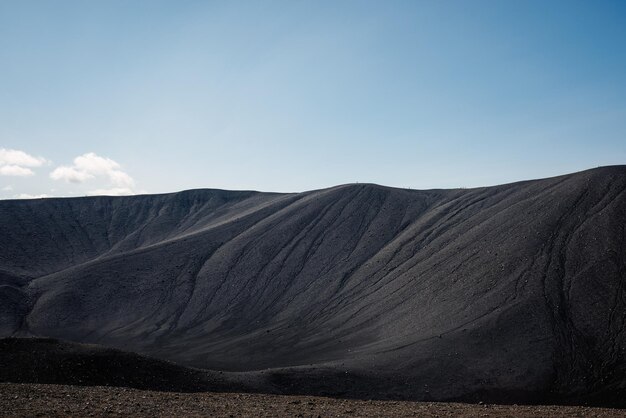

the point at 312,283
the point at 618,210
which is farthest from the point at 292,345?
the point at 618,210

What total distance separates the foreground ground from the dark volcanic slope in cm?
739

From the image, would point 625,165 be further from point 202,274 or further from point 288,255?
point 202,274

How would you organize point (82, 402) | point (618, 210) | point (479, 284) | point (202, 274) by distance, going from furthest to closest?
1. point (202, 274)
2. point (618, 210)
3. point (479, 284)
4. point (82, 402)

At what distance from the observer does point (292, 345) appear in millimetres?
36500

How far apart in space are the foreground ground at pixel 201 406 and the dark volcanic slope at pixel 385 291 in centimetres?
739

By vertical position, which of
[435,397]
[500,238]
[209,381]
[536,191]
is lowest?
[435,397]

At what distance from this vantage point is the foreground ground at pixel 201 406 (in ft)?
47.0

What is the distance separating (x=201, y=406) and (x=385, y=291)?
27.8 m

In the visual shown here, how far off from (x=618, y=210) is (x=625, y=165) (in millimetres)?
10800

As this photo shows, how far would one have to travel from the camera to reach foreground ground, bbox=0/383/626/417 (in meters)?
14.3

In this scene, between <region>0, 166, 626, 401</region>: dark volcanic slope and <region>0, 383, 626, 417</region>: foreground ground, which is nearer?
<region>0, 383, 626, 417</region>: foreground ground

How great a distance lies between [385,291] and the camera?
41.9m

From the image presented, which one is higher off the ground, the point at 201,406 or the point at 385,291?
the point at 201,406

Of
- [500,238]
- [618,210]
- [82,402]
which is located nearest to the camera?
[82,402]
